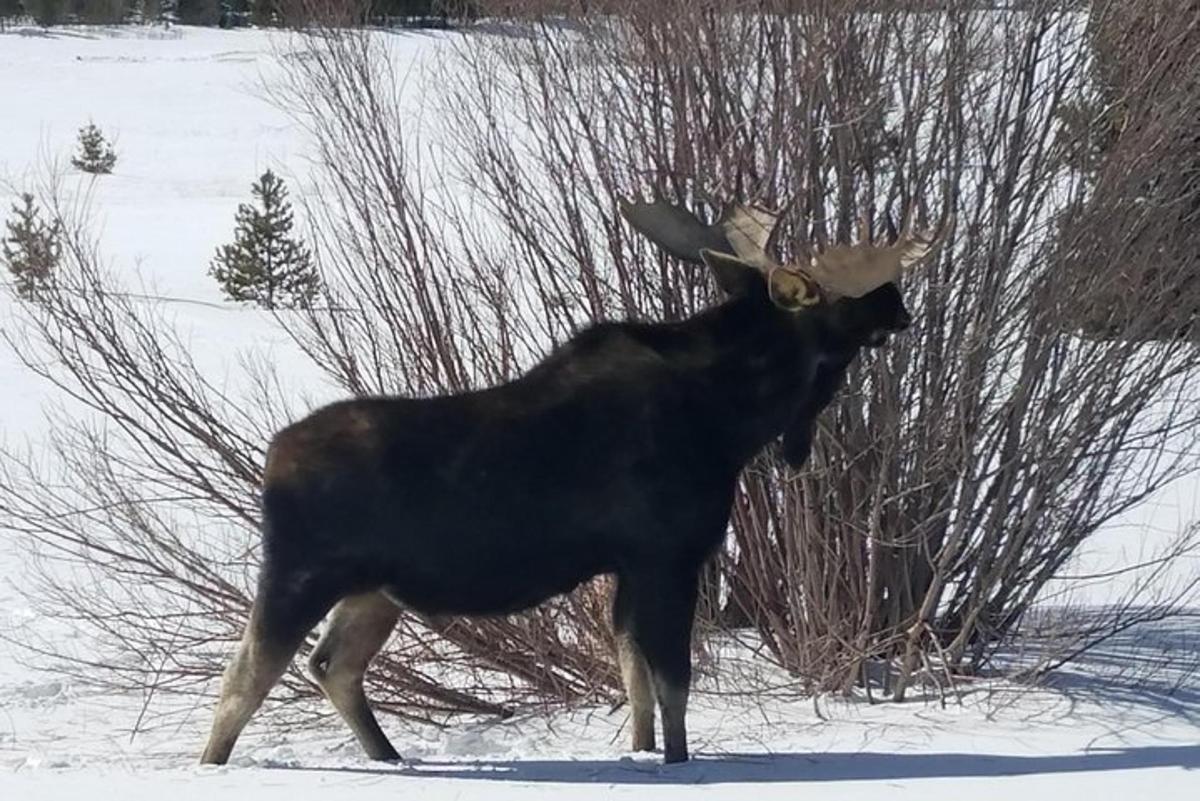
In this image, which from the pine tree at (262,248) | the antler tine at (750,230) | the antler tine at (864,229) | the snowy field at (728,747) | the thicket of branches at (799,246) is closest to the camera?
the snowy field at (728,747)

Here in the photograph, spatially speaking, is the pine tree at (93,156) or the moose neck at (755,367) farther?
the pine tree at (93,156)

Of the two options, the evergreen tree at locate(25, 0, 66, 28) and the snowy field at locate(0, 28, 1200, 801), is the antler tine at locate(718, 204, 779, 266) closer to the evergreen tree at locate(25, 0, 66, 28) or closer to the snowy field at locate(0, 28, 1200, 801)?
the snowy field at locate(0, 28, 1200, 801)

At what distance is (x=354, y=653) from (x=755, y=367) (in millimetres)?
1860

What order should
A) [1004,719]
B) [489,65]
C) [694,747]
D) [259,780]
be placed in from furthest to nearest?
[489,65], [1004,719], [694,747], [259,780]

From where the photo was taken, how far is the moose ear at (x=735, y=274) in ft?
26.6

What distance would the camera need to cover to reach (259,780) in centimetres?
729

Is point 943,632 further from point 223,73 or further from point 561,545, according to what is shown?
point 223,73

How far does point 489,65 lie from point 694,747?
3.89 meters

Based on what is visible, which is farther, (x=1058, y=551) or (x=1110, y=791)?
(x=1058, y=551)

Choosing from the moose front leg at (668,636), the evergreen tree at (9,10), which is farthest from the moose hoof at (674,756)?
the evergreen tree at (9,10)

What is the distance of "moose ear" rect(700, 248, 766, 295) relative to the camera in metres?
8.11

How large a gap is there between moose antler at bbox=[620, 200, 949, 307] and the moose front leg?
45.7 inches

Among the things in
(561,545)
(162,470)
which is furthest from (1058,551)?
(162,470)

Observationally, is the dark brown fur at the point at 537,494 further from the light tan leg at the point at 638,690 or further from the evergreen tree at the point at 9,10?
the evergreen tree at the point at 9,10
